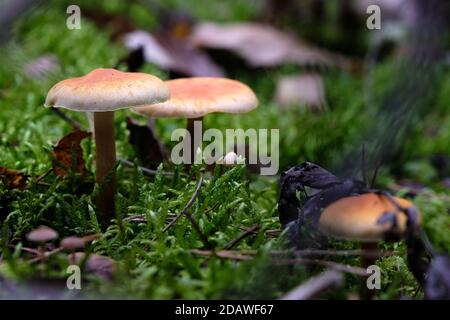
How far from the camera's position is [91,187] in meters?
1.51

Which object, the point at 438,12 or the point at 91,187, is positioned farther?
the point at 438,12

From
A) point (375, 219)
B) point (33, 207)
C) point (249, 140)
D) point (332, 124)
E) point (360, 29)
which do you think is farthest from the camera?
point (360, 29)

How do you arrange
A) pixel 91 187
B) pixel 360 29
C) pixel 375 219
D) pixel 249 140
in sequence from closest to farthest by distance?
pixel 375 219, pixel 91 187, pixel 249 140, pixel 360 29

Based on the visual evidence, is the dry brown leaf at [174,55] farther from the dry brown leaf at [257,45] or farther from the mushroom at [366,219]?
the mushroom at [366,219]

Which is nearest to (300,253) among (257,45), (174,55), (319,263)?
(319,263)

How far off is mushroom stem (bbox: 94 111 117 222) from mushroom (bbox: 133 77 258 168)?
9cm

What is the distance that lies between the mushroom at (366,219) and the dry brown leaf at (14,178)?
34.0 inches

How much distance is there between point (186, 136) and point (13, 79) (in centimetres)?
117

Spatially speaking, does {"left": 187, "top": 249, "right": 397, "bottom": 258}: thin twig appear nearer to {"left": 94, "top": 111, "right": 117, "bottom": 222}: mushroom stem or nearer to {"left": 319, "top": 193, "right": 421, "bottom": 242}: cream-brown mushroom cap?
{"left": 319, "top": 193, "right": 421, "bottom": 242}: cream-brown mushroom cap

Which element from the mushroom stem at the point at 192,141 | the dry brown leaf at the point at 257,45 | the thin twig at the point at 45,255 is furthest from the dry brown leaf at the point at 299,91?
the thin twig at the point at 45,255

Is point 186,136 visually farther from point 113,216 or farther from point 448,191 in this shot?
point 448,191

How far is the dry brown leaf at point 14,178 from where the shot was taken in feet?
4.69

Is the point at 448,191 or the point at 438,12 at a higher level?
the point at 438,12
